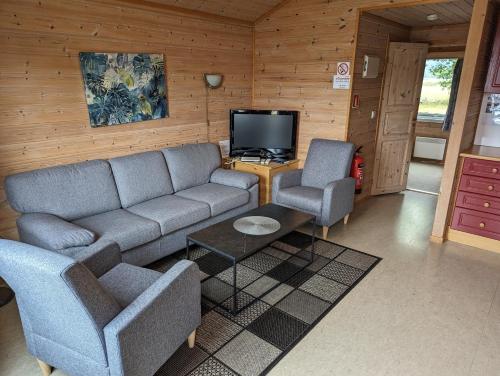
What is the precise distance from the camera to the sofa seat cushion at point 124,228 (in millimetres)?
2547

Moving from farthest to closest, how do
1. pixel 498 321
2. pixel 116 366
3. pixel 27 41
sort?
pixel 27 41
pixel 498 321
pixel 116 366

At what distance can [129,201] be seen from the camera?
3105 mm

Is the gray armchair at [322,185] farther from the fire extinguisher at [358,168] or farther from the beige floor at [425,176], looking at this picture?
the beige floor at [425,176]

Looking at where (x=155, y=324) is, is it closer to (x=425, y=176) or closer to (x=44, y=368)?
(x=44, y=368)

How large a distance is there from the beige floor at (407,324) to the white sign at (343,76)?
1728 mm

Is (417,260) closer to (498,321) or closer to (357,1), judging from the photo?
(498,321)

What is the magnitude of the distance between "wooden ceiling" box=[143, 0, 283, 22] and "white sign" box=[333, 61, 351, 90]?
1.11 metres

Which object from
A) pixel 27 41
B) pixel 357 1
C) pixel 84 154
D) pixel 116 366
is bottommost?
pixel 116 366

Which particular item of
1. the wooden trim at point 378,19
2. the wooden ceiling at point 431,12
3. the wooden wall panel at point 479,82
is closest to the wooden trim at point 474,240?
the wooden wall panel at point 479,82

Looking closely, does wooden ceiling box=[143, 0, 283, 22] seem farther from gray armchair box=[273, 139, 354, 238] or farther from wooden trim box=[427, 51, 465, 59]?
wooden trim box=[427, 51, 465, 59]

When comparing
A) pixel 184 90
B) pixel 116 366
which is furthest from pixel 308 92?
pixel 116 366

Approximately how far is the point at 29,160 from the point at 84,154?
44 centimetres

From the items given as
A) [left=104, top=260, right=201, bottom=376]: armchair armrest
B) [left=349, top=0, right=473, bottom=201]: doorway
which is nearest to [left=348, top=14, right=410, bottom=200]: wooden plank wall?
[left=349, top=0, right=473, bottom=201]: doorway

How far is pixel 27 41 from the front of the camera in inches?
103
